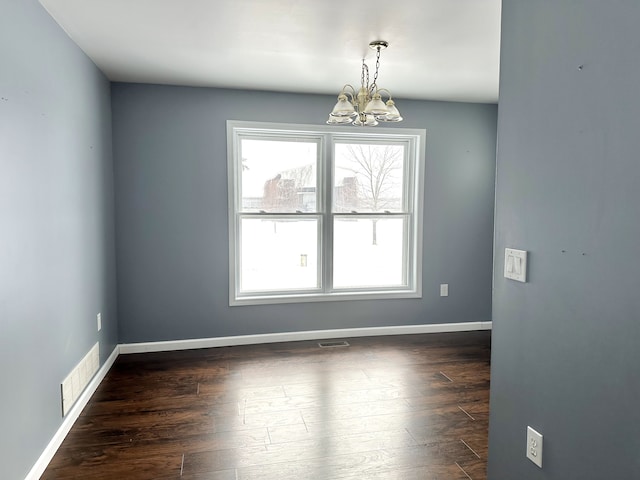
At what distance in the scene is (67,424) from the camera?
261 centimetres

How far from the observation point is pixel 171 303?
4059 millimetres

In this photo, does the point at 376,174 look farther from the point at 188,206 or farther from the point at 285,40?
the point at 285,40

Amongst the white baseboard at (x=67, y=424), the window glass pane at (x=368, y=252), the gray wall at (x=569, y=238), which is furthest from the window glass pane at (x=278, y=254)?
the gray wall at (x=569, y=238)

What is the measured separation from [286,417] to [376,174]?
2614 mm

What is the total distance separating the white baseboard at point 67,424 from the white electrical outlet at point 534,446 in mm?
2189

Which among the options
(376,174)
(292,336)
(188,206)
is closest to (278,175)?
(188,206)

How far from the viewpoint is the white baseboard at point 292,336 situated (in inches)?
159

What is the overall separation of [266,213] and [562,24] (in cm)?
312

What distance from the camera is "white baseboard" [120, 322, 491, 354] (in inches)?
159

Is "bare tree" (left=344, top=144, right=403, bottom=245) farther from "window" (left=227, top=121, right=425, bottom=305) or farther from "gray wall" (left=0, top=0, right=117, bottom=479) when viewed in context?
"gray wall" (left=0, top=0, right=117, bottom=479)

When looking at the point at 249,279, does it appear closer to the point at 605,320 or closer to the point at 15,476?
the point at 15,476

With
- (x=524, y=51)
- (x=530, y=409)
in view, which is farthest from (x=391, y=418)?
(x=524, y=51)

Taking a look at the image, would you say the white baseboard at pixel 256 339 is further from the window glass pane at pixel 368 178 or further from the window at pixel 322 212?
the window glass pane at pixel 368 178

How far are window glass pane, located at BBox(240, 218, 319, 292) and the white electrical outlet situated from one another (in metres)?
2.93
